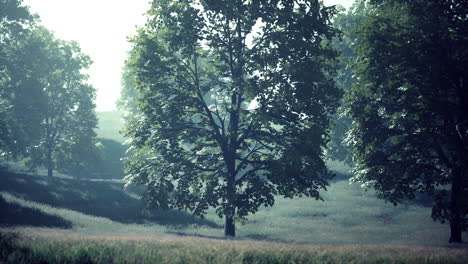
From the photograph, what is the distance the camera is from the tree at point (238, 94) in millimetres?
15414

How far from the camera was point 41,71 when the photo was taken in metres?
37.9

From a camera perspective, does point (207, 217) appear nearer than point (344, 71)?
Yes

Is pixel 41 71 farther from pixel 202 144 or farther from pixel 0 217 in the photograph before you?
pixel 202 144

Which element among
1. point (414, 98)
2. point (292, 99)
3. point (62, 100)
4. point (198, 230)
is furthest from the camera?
point (62, 100)

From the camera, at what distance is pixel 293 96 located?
15.6 meters

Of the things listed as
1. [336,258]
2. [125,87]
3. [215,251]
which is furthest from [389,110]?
[125,87]

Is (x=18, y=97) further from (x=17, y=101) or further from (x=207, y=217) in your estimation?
(x=207, y=217)

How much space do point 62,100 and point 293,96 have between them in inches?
1246

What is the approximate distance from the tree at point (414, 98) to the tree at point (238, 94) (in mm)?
2690

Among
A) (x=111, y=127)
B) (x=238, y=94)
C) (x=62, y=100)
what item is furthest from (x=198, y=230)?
(x=111, y=127)

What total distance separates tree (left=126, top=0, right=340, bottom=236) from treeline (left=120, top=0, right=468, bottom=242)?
0.19 feet

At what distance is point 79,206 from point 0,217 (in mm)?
10031

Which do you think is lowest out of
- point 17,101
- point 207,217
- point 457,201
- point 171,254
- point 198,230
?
point 198,230

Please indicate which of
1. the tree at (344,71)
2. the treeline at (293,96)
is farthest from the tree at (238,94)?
the tree at (344,71)
